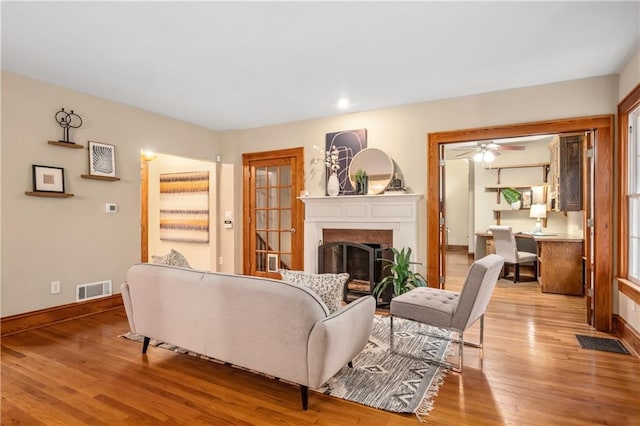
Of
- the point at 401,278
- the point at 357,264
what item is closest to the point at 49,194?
the point at 357,264

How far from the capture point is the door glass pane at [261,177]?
5512 mm

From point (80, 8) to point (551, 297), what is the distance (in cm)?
606

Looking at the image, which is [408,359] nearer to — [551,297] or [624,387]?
[624,387]

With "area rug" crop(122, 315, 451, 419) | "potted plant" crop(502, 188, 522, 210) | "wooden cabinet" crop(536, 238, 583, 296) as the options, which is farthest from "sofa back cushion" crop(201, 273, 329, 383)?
"potted plant" crop(502, 188, 522, 210)

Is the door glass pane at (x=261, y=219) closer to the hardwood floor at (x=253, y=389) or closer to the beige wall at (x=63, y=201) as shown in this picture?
the beige wall at (x=63, y=201)

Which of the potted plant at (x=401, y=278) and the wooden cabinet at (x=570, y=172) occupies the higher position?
the wooden cabinet at (x=570, y=172)

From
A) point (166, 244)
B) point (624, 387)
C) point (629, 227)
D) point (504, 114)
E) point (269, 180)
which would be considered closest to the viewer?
point (624, 387)

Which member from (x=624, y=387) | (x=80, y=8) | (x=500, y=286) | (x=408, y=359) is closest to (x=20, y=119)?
(x=80, y=8)

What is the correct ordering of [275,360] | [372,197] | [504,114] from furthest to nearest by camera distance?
[372,197], [504,114], [275,360]

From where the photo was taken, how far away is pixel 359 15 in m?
2.38

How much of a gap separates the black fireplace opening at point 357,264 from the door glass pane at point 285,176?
1215 millimetres

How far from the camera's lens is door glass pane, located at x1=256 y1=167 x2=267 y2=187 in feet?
18.1

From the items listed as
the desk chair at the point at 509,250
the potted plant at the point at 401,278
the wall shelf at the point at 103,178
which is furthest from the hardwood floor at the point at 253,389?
the desk chair at the point at 509,250

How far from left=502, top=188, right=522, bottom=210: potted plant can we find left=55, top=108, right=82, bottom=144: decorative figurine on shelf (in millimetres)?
7386
